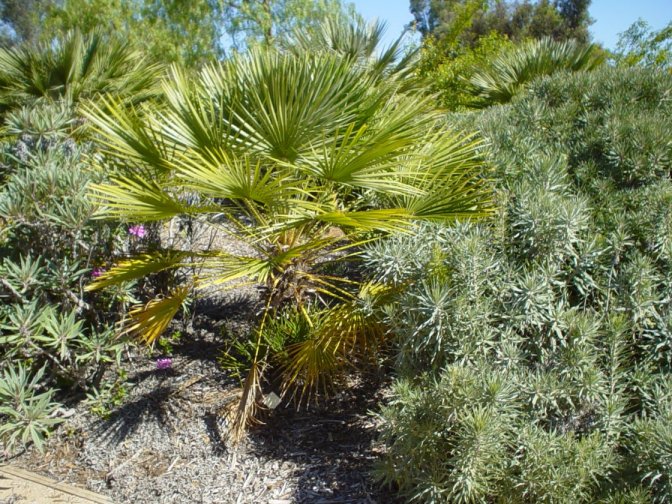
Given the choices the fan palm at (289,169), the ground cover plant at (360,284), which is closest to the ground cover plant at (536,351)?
the ground cover plant at (360,284)

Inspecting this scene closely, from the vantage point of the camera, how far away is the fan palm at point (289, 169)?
3480 millimetres

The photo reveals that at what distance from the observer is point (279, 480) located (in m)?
3.64

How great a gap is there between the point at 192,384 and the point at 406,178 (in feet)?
6.91

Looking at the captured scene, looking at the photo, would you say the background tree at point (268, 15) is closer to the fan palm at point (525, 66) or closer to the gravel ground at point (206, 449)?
the fan palm at point (525, 66)

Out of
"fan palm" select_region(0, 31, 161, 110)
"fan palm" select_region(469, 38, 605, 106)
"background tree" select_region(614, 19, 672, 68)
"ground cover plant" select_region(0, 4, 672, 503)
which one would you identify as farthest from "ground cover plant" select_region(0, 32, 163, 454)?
"background tree" select_region(614, 19, 672, 68)

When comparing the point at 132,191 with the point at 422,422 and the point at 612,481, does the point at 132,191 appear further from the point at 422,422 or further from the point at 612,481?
the point at 612,481

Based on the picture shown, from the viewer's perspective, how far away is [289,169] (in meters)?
3.78

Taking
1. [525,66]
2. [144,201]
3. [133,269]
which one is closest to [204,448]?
[133,269]

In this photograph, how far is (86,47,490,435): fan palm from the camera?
348 cm

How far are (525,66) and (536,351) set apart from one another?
15.3 ft

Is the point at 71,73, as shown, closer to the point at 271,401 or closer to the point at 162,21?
the point at 271,401

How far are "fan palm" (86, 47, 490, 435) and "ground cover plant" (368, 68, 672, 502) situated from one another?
432mm

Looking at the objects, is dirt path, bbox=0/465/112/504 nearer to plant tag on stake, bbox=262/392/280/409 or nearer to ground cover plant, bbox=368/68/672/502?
plant tag on stake, bbox=262/392/280/409

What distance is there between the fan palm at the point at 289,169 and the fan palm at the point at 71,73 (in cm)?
345
